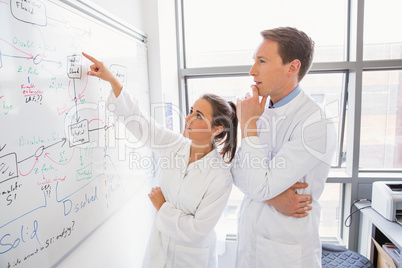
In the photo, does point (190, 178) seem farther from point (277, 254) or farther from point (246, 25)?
point (246, 25)

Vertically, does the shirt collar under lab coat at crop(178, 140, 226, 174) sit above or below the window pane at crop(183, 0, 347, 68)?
below

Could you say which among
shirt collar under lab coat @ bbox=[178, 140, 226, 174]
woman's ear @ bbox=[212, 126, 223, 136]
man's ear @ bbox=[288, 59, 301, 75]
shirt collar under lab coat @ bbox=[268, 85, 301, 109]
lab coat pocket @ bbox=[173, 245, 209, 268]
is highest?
man's ear @ bbox=[288, 59, 301, 75]

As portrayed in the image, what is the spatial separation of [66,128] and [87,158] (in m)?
0.19

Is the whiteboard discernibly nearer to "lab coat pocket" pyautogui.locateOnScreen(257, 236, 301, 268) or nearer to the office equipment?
"lab coat pocket" pyautogui.locateOnScreen(257, 236, 301, 268)

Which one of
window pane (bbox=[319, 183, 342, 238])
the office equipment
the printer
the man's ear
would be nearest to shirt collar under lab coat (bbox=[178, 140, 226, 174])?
the man's ear

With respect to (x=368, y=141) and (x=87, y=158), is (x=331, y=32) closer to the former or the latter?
(x=368, y=141)

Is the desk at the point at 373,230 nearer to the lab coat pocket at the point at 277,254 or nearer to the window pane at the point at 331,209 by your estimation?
the window pane at the point at 331,209

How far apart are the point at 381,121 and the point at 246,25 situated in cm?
153

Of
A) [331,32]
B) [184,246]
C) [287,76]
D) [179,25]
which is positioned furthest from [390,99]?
[184,246]

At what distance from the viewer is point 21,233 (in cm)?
81

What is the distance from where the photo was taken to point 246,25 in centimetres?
249

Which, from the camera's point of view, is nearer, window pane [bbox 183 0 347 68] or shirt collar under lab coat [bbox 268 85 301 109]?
shirt collar under lab coat [bbox 268 85 301 109]

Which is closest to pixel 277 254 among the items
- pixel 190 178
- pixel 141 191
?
pixel 190 178

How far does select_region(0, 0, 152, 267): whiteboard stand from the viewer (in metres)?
0.77
